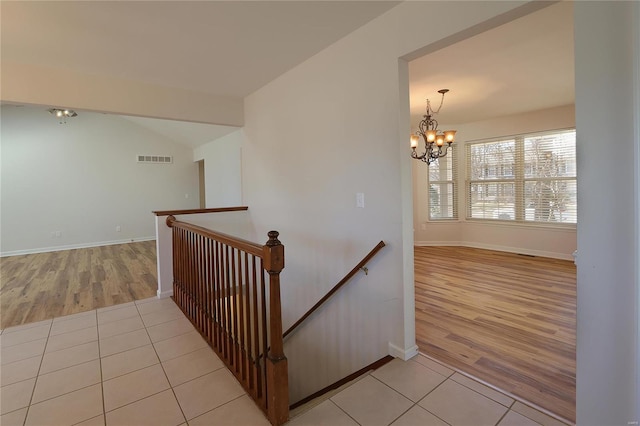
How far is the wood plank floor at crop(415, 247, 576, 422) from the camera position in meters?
1.97

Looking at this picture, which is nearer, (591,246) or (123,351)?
(591,246)

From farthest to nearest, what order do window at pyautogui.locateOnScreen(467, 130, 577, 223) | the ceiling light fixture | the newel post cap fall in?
the ceiling light fixture
window at pyautogui.locateOnScreen(467, 130, 577, 223)
the newel post cap

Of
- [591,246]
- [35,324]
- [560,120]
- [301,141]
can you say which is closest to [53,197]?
[35,324]

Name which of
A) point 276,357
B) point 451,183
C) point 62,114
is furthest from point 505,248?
point 62,114

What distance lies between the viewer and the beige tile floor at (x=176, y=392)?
1622 millimetres

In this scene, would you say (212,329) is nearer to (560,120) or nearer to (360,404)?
(360,404)

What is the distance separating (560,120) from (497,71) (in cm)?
254

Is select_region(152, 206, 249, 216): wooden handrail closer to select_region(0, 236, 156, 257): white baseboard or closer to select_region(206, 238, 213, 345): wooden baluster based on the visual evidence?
select_region(206, 238, 213, 345): wooden baluster

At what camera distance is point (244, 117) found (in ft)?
13.9

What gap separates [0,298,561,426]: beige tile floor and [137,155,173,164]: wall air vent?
5.99 meters

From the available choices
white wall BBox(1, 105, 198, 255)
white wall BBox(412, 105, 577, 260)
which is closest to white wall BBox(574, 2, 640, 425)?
white wall BBox(412, 105, 577, 260)

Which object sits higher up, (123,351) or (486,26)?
(486,26)

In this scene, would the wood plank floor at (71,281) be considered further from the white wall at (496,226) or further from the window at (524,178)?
the window at (524,178)

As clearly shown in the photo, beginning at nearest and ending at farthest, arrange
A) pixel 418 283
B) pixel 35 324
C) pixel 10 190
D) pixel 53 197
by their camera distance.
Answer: pixel 35 324, pixel 418 283, pixel 10 190, pixel 53 197
